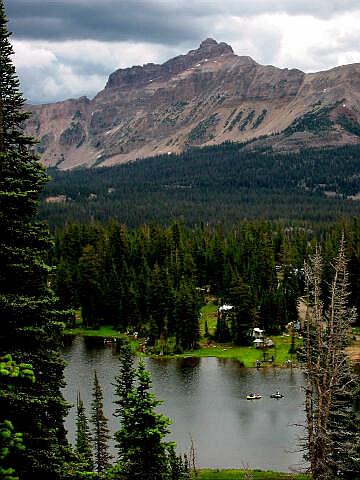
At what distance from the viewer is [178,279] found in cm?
13712

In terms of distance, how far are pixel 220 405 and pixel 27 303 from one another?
2437 inches

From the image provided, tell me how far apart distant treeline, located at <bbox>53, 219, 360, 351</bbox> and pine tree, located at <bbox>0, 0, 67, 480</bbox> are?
274 feet

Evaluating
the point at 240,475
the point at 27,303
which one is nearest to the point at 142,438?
the point at 27,303

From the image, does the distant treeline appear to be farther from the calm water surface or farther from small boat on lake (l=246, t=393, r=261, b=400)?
small boat on lake (l=246, t=393, r=261, b=400)

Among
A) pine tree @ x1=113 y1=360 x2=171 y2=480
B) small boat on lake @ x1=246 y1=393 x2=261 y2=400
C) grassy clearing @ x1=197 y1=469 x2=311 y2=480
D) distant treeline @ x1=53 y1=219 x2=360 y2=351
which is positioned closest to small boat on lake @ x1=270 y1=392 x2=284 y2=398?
small boat on lake @ x1=246 y1=393 x2=261 y2=400

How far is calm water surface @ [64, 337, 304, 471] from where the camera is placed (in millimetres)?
65812

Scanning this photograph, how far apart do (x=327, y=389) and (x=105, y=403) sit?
49849mm

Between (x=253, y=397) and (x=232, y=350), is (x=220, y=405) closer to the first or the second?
(x=253, y=397)

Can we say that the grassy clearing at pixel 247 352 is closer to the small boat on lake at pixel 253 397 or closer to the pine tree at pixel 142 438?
the small boat on lake at pixel 253 397

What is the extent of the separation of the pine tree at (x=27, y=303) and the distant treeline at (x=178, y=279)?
8349 cm

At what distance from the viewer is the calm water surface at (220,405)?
65812mm

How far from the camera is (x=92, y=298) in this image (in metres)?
132

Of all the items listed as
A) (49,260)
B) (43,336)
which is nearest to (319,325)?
(43,336)

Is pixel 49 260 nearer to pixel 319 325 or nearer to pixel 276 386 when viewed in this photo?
pixel 276 386
